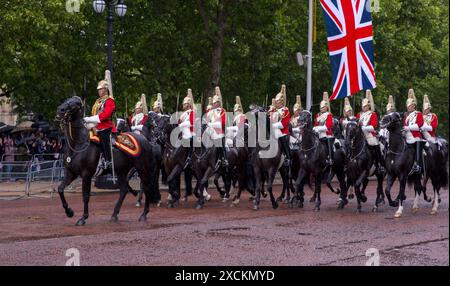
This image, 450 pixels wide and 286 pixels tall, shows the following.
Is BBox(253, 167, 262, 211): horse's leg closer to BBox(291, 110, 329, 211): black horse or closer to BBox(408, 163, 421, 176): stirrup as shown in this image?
BBox(291, 110, 329, 211): black horse

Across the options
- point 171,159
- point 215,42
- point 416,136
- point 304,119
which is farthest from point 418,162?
point 215,42

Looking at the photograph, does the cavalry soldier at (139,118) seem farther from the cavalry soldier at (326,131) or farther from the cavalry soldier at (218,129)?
the cavalry soldier at (326,131)

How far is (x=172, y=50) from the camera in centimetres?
3447

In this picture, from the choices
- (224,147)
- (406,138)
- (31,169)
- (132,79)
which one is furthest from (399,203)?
(132,79)

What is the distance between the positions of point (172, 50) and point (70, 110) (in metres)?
19.1

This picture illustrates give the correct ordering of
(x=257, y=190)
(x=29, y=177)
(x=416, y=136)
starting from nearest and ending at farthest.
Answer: (x=416, y=136)
(x=257, y=190)
(x=29, y=177)

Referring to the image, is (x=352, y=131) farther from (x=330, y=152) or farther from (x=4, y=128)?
(x=4, y=128)

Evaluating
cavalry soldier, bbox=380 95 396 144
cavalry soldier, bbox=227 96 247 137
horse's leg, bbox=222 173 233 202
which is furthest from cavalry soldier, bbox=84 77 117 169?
cavalry soldier, bbox=380 95 396 144

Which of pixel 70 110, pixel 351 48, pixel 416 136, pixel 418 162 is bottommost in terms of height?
pixel 418 162

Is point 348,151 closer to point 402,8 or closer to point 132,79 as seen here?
point 132,79

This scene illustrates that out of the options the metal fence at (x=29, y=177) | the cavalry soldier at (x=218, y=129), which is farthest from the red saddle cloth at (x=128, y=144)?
the metal fence at (x=29, y=177)

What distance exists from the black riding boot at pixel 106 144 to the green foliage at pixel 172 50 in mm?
11811

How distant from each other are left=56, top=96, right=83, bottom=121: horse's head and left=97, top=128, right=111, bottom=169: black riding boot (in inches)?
22.7

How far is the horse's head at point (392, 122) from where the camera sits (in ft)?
61.5
